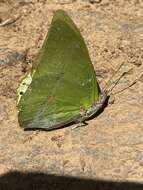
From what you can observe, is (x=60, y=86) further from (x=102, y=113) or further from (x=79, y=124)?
(x=102, y=113)

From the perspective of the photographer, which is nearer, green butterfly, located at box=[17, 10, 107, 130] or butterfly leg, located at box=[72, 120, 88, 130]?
green butterfly, located at box=[17, 10, 107, 130]

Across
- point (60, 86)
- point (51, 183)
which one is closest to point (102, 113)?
point (60, 86)

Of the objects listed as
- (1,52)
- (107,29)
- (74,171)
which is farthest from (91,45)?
(74,171)

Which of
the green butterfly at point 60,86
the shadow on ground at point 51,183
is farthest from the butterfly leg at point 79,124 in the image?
the shadow on ground at point 51,183

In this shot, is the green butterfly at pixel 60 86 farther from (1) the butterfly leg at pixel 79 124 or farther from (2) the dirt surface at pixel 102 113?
(2) the dirt surface at pixel 102 113

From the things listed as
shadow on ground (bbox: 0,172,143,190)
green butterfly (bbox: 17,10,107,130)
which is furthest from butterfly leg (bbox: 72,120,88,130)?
shadow on ground (bbox: 0,172,143,190)

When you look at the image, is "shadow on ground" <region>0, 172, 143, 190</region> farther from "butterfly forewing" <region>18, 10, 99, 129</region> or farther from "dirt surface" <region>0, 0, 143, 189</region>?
"butterfly forewing" <region>18, 10, 99, 129</region>
